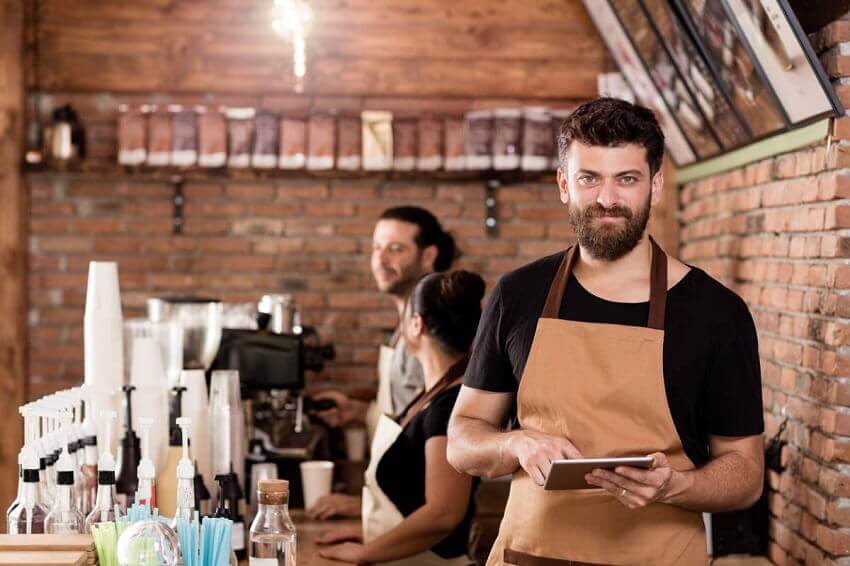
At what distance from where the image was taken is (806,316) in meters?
3.33

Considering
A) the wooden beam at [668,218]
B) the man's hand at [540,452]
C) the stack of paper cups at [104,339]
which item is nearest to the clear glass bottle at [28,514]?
the stack of paper cups at [104,339]

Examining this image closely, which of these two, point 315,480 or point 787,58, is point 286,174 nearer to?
point 315,480

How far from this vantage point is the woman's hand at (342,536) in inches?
128

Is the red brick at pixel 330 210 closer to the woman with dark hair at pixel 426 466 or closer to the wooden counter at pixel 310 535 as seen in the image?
the wooden counter at pixel 310 535

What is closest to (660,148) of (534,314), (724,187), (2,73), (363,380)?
(534,314)

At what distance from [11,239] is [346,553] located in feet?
10.1

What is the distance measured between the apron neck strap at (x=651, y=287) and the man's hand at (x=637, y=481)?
1.13 feet

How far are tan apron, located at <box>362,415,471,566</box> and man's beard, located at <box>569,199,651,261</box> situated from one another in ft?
3.29

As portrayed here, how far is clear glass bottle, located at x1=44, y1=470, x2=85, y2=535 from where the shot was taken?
2.28 m

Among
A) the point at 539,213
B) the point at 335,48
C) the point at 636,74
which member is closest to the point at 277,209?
the point at 335,48

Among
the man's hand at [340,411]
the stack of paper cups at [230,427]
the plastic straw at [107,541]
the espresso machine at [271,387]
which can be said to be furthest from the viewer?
the man's hand at [340,411]

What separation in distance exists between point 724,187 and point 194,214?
258 centimetres

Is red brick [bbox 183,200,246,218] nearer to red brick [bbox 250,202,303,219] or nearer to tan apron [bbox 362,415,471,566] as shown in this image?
red brick [bbox 250,202,303,219]

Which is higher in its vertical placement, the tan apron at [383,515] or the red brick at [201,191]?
the red brick at [201,191]
